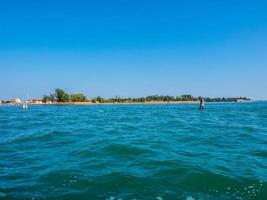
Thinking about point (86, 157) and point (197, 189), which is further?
point (86, 157)

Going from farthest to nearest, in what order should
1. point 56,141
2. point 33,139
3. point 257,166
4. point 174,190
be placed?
point 33,139, point 56,141, point 257,166, point 174,190

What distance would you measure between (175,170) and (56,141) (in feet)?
28.3

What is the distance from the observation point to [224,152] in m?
13.0

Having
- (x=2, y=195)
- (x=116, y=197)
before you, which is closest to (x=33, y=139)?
(x=2, y=195)

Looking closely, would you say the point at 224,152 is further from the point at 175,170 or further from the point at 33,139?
the point at 33,139

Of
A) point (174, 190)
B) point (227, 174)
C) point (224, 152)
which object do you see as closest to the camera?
point (174, 190)

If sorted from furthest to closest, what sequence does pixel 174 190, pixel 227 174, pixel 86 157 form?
pixel 86 157 < pixel 227 174 < pixel 174 190

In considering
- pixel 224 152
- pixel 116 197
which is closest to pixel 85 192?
pixel 116 197

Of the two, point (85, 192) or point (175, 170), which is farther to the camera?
point (175, 170)

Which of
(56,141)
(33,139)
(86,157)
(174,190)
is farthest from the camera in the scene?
(33,139)

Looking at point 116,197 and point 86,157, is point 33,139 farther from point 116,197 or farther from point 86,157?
point 116,197

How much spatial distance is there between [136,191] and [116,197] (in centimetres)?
62

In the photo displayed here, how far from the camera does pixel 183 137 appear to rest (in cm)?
1723

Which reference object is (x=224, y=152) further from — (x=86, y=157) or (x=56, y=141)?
(x=56, y=141)
